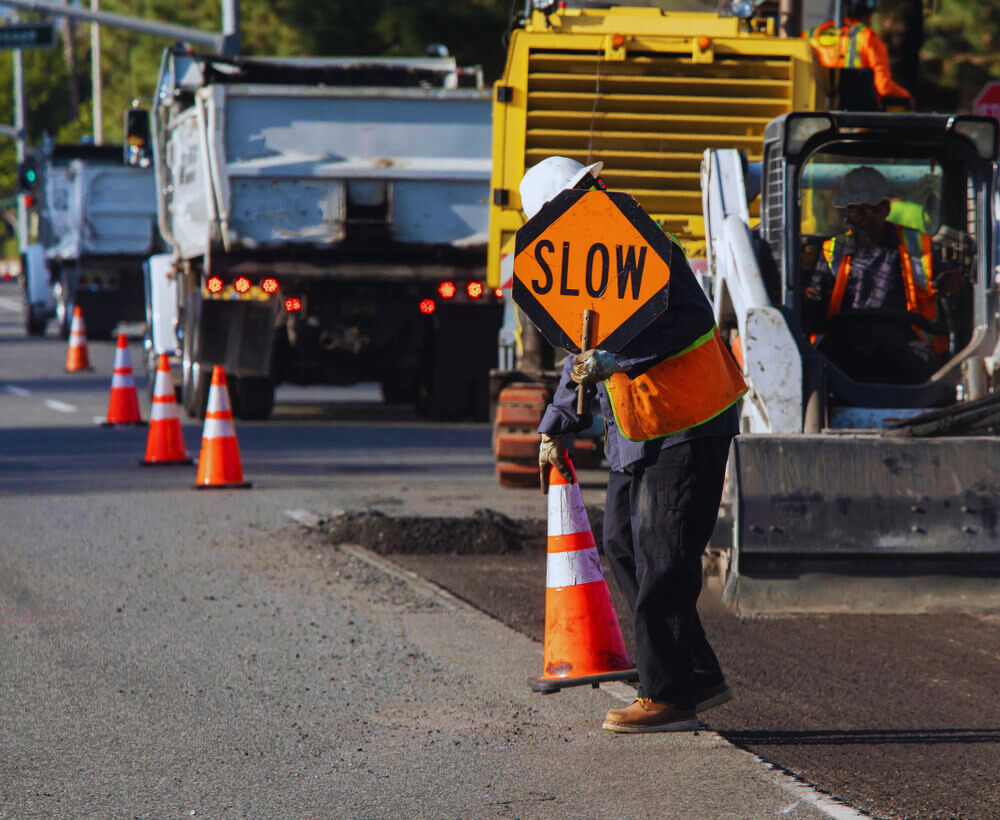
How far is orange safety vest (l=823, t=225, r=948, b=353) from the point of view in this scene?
8680 mm

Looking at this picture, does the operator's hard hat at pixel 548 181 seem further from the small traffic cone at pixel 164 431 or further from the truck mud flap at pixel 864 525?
the small traffic cone at pixel 164 431

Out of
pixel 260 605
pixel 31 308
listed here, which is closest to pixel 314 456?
pixel 260 605

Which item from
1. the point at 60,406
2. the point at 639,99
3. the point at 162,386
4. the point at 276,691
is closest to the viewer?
the point at 276,691

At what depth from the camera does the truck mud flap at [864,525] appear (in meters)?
6.79

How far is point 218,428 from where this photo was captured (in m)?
11.6

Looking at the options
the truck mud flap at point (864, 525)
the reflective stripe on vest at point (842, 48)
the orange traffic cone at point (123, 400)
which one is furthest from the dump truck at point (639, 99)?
the orange traffic cone at point (123, 400)

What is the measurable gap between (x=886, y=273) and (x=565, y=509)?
3454 millimetres

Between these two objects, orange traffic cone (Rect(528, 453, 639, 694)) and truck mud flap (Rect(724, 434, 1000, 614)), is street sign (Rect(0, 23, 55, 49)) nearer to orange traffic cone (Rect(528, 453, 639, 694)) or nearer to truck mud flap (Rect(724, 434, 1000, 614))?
A: truck mud flap (Rect(724, 434, 1000, 614))

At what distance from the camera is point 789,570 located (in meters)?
6.83

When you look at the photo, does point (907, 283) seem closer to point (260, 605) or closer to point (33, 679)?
point (260, 605)

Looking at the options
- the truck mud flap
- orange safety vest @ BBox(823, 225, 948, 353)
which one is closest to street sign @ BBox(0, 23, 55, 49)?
orange safety vest @ BBox(823, 225, 948, 353)

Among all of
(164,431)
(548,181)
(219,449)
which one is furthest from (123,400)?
(548,181)

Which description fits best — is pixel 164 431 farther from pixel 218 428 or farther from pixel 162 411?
pixel 218 428

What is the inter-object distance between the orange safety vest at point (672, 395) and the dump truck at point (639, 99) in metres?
6.33
